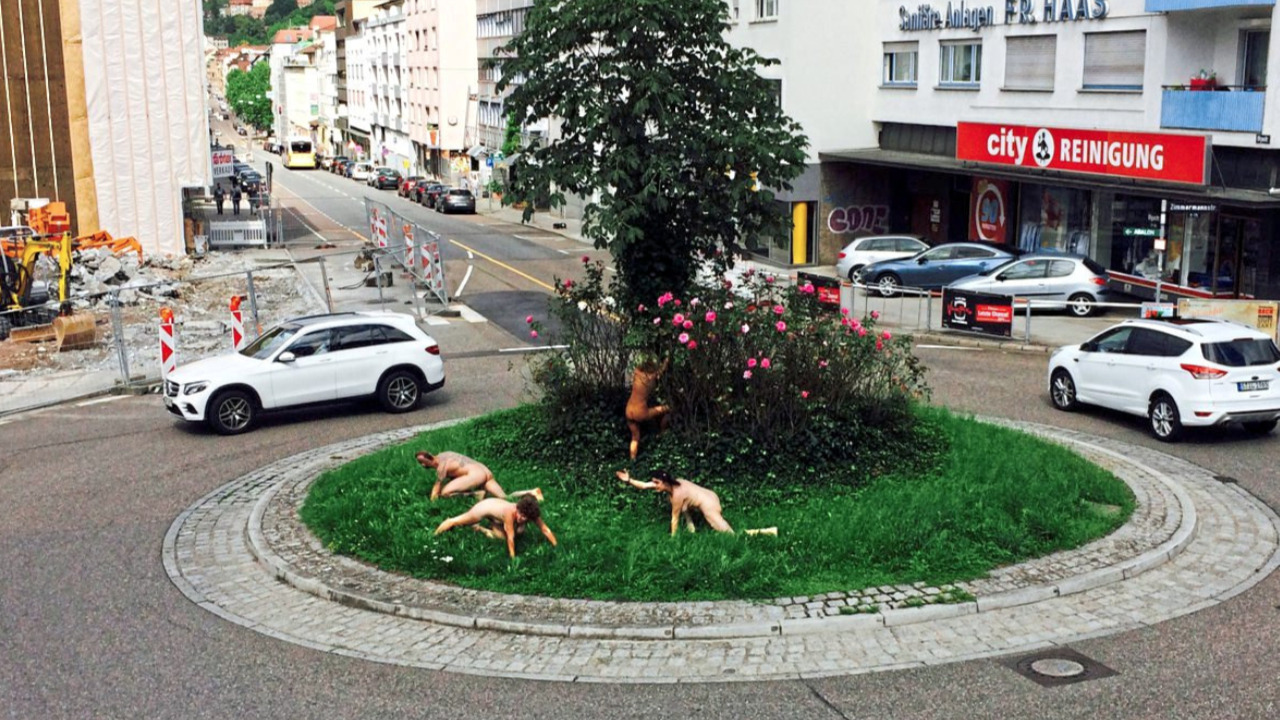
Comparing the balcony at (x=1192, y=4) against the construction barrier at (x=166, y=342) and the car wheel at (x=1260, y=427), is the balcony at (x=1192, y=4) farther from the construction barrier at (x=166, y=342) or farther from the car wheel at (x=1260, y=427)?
the construction barrier at (x=166, y=342)

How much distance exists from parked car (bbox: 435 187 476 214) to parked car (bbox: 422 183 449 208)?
5.53 ft

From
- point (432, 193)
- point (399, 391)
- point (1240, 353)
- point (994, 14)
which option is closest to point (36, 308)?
point (399, 391)

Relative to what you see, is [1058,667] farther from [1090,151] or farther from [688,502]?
[1090,151]

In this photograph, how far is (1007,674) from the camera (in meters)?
9.30

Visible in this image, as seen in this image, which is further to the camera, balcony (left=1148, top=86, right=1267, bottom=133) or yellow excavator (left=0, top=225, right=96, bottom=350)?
yellow excavator (left=0, top=225, right=96, bottom=350)

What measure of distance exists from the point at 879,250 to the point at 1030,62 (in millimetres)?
6316

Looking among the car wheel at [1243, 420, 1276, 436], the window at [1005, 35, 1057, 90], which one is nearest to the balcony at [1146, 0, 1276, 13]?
the window at [1005, 35, 1057, 90]

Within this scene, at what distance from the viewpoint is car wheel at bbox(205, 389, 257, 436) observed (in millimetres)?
18406

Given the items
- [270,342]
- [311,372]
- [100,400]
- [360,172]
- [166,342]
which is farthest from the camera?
[360,172]

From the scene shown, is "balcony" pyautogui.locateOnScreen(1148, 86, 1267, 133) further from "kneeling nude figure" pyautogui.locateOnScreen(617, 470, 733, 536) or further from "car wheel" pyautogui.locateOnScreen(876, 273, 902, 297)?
"kneeling nude figure" pyautogui.locateOnScreen(617, 470, 733, 536)

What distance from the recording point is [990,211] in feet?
119

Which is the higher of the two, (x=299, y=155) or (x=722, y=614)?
(x=299, y=155)

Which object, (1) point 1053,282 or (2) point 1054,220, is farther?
(2) point 1054,220

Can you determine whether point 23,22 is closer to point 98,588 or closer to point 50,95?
point 50,95
